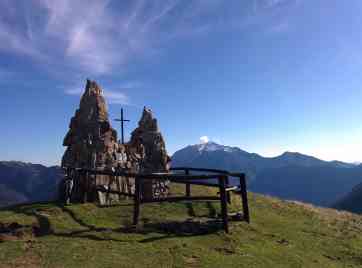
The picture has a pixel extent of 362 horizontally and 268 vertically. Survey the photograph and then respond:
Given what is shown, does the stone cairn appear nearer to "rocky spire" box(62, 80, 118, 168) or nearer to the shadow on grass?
"rocky spire" box(62, 80, 118, 168)

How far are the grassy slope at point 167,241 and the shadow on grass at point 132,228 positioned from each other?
6 cm

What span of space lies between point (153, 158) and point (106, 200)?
10885mm

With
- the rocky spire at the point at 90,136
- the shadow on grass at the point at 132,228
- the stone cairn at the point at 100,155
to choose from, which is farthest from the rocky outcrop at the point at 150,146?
the shadow on grass at the point at 132,228

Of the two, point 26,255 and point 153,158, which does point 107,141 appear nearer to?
point 153,158

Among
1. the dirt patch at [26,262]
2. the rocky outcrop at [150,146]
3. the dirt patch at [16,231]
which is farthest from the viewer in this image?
the rocky outcrop at [150,146]

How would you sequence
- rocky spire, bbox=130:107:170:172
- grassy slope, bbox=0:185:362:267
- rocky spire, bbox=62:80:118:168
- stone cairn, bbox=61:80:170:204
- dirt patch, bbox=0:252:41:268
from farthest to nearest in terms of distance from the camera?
rocky spire, bbox=130:107:170:172 → rocky spire, bbox=62:80:118:168 → stone cairn, bbox=61:80:170:204 → grassy slope, bbox=0:185:362:267 → dirt patch, bbox=0:252:41:268

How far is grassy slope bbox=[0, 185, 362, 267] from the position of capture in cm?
1806

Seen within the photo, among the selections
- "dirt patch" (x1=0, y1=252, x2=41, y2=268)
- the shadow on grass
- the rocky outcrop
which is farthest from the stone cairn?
"dirt patch" (x1=0, y1=252, x2=41, y2=268)

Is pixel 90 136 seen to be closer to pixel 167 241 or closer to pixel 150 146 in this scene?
pixel 150 146

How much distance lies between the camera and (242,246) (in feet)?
74.0

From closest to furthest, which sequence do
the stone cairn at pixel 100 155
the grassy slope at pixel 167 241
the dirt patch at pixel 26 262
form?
the dirt patch at pixel 26 262 < the grassy slope at pixel 167 241 < the stone cairn at pixel 100 155

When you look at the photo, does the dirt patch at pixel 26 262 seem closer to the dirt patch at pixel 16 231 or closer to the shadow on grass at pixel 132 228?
the dirt patch at pixel 16 231

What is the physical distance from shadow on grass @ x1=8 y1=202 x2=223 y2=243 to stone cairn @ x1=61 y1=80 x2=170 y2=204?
16.4ft

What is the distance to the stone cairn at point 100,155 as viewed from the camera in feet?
107
